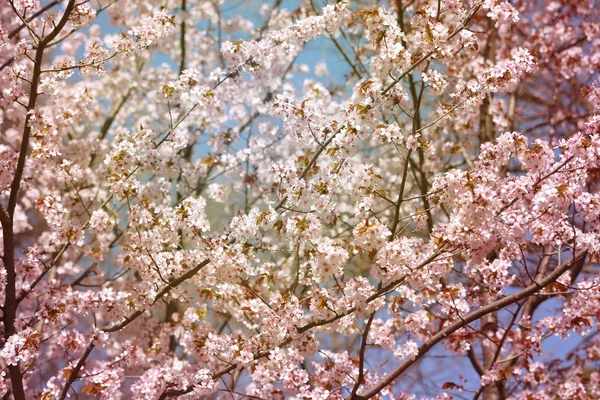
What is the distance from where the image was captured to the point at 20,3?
357 centimetres

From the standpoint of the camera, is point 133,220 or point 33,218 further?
point 33,218

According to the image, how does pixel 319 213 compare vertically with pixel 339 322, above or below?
above

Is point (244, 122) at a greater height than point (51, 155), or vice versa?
point (244, 122)

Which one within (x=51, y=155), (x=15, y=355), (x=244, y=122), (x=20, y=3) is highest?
(x=244, y=122)

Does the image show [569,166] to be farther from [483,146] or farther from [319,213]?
[319,213]

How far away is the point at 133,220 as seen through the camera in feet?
12.8

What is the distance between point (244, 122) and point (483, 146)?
429 cm

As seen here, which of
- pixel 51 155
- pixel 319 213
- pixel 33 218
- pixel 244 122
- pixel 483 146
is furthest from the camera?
pixel 33 218

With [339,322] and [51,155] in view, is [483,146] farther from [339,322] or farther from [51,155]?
[51,155]

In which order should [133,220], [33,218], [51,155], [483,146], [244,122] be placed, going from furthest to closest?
[33,218], [244,122], [51,155], [133,220], [483,146]

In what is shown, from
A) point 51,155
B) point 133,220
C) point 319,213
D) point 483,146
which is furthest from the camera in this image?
point 51,155

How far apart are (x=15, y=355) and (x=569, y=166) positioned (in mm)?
3615

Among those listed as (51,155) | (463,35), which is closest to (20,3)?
(51,155)

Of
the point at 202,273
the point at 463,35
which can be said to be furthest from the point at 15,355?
the point at 463,35
